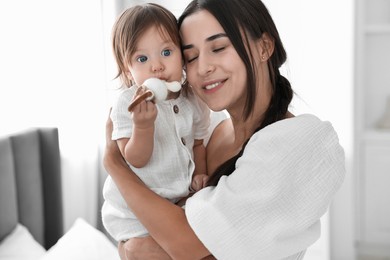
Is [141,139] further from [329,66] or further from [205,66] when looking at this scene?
[329,66]

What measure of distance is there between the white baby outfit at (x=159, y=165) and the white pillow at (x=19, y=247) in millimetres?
765

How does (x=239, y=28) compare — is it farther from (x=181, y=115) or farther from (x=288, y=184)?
(x=288, y=184)

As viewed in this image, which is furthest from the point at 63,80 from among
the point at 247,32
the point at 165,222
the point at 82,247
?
the point at 165,222

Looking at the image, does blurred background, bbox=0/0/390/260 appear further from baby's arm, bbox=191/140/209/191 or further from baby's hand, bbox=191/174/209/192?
baby's hand, bbox=191/174/209/192

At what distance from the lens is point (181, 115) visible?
146cm

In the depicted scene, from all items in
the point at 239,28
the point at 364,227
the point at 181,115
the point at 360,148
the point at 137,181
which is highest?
the point at 239,28

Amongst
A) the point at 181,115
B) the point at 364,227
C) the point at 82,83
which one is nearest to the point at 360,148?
the point at 364,227

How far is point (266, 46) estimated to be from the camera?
143 cm

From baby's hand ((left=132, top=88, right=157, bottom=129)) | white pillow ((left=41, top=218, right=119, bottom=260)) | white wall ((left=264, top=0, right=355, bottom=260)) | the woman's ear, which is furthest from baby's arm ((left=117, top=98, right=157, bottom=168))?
white wall ((left=264, top=0, right=355, bottom=260))

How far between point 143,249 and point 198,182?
0.23 metres

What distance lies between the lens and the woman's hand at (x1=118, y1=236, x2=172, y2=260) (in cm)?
126

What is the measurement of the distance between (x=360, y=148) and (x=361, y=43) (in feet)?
2.24

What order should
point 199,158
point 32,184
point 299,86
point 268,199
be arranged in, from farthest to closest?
point 299,86
point 32,184
point 199,158
point 268,199

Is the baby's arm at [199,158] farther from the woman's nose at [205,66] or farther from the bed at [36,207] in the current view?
the bed at [36,207]
